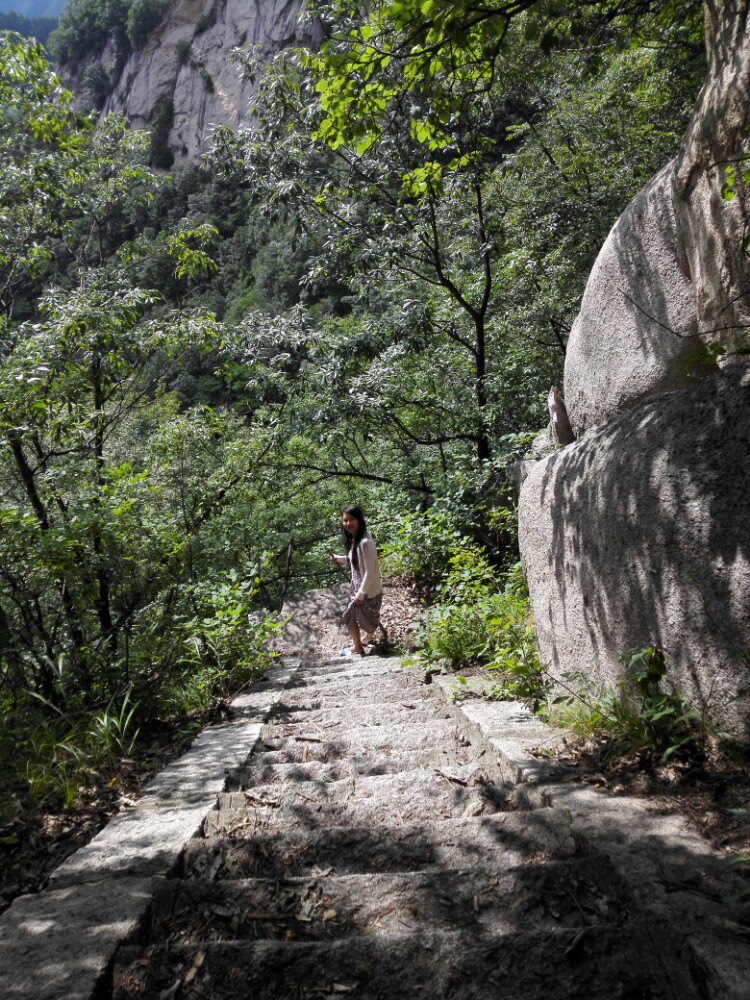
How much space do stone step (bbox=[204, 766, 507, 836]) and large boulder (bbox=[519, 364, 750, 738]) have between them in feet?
3.04

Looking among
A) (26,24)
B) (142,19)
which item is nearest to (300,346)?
(142,19)

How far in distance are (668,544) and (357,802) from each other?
1661 millimetres

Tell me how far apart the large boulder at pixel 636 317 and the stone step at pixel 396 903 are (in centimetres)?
245

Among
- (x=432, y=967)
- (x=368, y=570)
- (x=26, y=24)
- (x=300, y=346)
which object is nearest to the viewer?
(x=432, y=967)

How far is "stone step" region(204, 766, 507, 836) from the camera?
2.69 m

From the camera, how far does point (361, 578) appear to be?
23.5ft

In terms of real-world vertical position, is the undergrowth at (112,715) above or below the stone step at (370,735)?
above

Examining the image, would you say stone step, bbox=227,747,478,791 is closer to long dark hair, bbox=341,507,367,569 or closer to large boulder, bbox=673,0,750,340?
large boulder, bbox=673,0,750,340

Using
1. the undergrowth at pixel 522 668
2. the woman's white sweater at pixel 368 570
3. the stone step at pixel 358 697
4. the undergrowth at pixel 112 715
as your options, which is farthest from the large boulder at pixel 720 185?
the woman's white sweater at pixel 368 570

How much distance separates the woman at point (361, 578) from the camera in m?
7.00

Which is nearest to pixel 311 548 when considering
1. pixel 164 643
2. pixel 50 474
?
pixel 50 474

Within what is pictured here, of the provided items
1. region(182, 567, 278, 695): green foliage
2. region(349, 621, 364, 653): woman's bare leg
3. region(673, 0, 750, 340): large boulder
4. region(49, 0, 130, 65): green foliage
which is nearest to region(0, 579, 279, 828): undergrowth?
region(182, 567, 278, 695): green foliage

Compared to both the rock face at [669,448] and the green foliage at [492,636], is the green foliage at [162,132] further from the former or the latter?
the rock face at [669,448]

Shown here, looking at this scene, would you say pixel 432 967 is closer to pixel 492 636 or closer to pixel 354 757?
pixel 354 757
